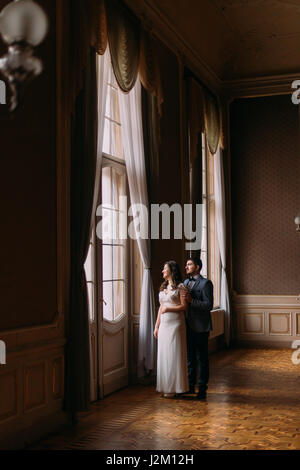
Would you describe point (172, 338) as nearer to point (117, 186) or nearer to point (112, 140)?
point (117, 186)

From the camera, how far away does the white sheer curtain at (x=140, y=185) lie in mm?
6316

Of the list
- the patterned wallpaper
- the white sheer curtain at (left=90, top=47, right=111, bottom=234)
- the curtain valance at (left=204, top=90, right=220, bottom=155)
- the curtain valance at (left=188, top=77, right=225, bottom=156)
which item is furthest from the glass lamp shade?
the patterned wallpaper

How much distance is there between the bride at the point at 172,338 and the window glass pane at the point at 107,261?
2.43 feet

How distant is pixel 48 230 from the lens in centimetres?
452

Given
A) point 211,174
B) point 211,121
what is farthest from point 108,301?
point 211,174

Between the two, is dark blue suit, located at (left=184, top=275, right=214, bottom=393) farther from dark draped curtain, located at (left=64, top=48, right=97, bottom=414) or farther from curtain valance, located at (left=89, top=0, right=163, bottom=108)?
curtain valance, located at (left=89, top=0, right=163, bottom=108)

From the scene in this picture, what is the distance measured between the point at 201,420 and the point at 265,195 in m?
5.91

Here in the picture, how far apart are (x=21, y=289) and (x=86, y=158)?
1367mm

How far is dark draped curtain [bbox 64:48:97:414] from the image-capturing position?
185 inches

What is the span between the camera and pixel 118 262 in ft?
21.2

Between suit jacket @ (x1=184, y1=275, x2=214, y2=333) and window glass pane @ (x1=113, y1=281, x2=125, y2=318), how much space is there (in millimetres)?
949

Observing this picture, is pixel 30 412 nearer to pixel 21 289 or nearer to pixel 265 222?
pixel 21 289

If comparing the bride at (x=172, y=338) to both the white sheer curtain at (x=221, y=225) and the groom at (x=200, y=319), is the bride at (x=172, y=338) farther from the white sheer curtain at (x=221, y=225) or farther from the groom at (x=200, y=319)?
the white sheer curtain at (x=221, y=225)

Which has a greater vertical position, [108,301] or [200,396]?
[108,301]
